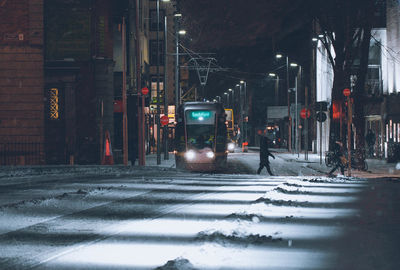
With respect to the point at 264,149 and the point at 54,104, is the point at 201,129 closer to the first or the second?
the point at 264,149

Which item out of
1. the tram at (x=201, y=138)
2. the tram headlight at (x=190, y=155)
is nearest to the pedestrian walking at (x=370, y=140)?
the tram at (x=201, y=138)

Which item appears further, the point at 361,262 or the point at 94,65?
the point at 94,65

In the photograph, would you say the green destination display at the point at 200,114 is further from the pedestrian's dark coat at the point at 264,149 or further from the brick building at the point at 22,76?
the brick building at the point at 22,76

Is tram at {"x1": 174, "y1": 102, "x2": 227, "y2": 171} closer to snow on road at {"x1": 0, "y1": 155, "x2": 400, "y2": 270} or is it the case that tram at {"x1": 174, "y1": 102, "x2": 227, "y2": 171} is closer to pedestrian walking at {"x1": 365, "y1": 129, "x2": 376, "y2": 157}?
snow on road at {"x1": 0, "y1": 155, "x2": 400, "y2": 270}

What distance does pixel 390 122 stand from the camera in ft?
133

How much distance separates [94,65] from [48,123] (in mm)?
4220

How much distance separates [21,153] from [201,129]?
1081 cm

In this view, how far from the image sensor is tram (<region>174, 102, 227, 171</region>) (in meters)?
29.5

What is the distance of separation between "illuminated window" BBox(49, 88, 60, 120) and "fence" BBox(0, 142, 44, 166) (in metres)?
1.86

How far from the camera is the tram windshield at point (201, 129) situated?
2977 cm

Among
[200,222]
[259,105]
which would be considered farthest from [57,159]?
[259,105]

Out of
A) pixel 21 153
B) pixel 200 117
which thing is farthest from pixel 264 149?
pixel 21 153

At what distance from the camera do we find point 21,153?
33938 mm

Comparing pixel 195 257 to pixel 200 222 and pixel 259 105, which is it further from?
Answer: pixel 259 105
